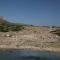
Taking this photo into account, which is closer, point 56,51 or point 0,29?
point 56,51

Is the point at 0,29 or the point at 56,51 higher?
the point at 0,29

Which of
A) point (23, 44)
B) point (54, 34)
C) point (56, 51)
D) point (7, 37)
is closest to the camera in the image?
point (56, 51)

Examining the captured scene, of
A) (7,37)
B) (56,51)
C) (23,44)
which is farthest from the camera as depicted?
(7,37)

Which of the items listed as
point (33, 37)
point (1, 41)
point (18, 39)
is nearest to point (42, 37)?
point (33, 37)

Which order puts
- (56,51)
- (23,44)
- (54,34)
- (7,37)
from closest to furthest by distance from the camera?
(56,51), (23,44), (7,37), (54,34)

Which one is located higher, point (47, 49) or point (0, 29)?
point (0, 29)

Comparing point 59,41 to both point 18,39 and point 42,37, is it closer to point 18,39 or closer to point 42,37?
point 42,37

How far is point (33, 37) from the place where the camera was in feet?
196

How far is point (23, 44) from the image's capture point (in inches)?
2140

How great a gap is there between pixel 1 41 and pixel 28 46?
7230 millimetres

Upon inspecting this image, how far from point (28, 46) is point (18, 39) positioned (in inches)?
216

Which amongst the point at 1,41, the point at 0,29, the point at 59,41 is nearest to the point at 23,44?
the point at 1,41

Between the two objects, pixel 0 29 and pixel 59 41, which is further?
pixel 0 29

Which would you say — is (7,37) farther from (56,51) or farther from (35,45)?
(56,51)
